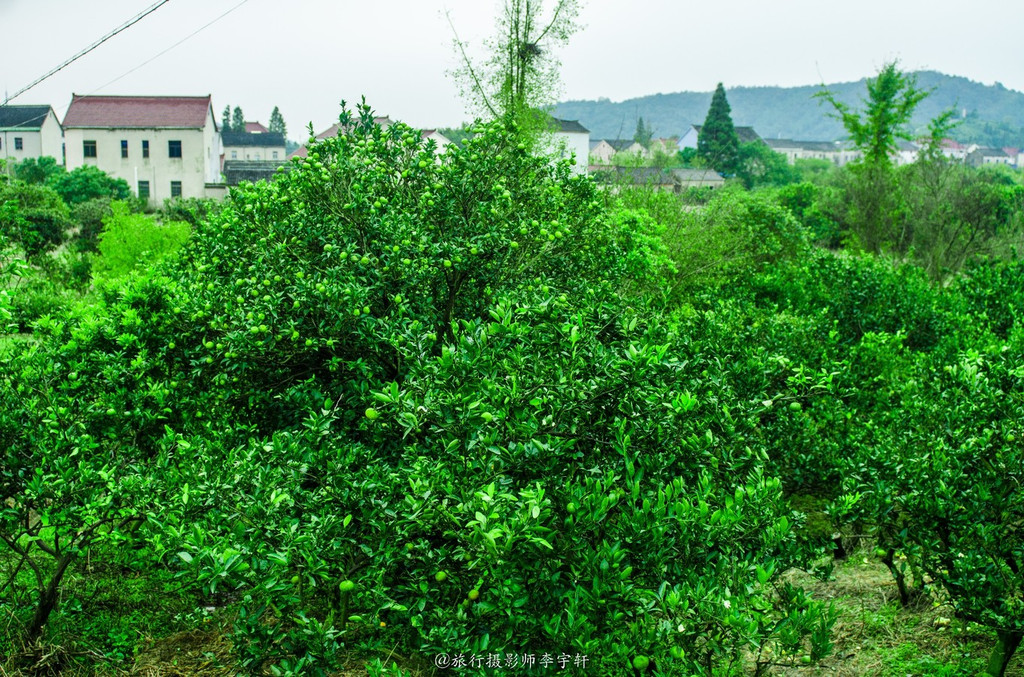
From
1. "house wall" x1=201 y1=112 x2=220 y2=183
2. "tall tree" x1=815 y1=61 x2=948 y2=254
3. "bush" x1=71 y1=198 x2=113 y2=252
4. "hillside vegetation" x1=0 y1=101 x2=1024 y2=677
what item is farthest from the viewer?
"house wall" x1=201 y1=112 x2=220 y2=183

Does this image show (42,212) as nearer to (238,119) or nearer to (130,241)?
(130,241)

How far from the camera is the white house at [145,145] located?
1989 inches

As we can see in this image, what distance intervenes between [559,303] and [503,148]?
2.40 meters

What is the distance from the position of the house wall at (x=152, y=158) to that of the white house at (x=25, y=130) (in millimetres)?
11847

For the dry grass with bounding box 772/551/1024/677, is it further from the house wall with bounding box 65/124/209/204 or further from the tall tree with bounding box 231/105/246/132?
the tall tree with bounding box 231/105/246/132

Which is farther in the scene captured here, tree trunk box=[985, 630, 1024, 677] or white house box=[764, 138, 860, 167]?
white house box=[764, 138, 860, 167]

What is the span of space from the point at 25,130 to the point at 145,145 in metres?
17.1

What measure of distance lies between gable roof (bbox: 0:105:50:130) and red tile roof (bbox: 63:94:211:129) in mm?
12200

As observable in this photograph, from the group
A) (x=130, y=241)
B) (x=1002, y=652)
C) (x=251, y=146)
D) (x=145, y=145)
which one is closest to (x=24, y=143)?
(x=145, y=145)

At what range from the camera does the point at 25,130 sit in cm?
6041

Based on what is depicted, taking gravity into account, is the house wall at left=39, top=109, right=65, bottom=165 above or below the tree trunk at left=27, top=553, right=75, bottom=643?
above

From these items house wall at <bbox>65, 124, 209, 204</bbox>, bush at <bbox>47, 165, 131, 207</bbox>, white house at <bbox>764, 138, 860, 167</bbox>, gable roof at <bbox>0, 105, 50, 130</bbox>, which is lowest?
bush at <bbox>47, 165, 131, 207</bbox>

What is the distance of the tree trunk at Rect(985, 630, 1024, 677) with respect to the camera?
5.29 metres

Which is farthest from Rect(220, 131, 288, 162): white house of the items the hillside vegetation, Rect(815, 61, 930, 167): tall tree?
the hillside vegetation
